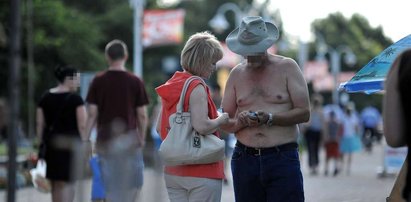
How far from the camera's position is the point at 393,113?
15.3 feet

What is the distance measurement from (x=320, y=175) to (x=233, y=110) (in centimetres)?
1550

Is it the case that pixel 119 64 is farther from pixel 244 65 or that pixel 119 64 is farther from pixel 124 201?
pixel 124 201

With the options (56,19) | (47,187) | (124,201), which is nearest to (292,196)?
(124,201)

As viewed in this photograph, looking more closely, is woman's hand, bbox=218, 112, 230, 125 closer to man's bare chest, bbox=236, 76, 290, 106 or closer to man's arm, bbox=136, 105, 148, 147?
man's bare chest, bbox=236, 76, 290, 106

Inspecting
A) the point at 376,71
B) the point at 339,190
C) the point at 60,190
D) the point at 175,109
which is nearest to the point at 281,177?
the point at 175,109

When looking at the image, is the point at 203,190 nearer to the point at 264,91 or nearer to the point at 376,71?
the point at 264,91

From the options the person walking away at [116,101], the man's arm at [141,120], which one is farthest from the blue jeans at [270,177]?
the man's arm at [141,120]

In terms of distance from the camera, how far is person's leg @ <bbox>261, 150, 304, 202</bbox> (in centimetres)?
629

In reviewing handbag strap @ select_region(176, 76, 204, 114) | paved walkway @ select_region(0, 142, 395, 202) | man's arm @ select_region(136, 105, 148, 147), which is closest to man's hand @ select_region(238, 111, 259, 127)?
handbag strap @ select_region(176, 76, 204, 114)

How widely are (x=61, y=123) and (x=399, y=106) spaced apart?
5.21 meters

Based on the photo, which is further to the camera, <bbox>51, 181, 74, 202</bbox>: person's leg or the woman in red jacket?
<bbox>51, 181, 74, 202</bbox>: person's leg

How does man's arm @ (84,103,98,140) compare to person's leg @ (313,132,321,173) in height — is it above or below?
above

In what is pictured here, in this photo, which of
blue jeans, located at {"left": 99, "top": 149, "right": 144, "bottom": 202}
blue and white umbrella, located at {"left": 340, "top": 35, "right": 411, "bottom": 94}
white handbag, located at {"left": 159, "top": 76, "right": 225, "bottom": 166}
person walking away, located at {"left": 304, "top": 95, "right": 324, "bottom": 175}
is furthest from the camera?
person walking away, located at {"left": 304, "top": 95, "right": 324, "bottom": 175}

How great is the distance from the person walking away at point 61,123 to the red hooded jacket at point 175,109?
116 inches
